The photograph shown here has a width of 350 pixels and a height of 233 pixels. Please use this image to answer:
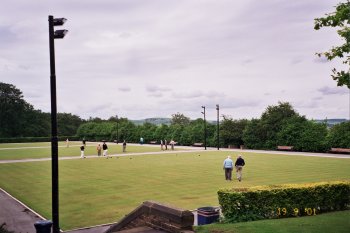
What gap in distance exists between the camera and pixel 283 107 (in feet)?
174

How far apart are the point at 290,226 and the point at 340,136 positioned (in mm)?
36939

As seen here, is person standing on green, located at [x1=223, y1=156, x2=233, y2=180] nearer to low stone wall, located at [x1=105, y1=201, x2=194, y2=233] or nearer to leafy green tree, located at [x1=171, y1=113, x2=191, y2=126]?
low stone wall, located at [x1=105, y1=201, x2=194, y2=233]

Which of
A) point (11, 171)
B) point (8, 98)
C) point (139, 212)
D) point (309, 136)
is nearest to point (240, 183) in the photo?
point (139, 212)

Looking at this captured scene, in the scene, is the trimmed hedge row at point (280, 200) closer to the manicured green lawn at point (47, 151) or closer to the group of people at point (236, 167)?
the group of people at point (236, 167)

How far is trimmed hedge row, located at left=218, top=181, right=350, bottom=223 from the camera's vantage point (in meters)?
12.7

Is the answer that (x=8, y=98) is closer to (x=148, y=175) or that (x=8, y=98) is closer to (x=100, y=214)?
(x=148, y=175)

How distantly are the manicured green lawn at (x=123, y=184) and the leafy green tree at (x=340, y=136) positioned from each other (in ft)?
48.9

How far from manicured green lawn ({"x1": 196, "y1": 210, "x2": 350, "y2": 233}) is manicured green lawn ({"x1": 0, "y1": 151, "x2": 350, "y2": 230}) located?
4.98 metres

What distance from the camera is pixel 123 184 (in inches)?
890

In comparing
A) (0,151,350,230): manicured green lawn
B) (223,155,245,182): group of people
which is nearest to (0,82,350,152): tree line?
(0,151,350,230): manicured green lawn

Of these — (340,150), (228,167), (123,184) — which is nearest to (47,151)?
(123,184)

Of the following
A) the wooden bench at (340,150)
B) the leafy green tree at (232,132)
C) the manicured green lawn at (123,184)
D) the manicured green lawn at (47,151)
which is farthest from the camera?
the leafy green tree at (232,132)

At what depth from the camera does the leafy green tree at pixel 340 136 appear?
43.9 metres

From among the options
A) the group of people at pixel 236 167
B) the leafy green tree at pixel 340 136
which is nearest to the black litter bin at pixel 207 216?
the group of people at pixel 236 167
